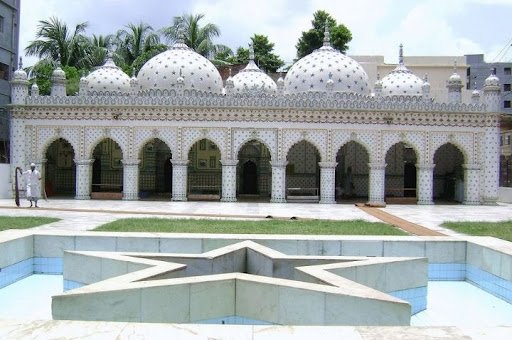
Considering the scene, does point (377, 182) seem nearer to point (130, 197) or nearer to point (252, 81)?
point (252, 81)

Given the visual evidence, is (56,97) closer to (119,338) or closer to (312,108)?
(312,108)

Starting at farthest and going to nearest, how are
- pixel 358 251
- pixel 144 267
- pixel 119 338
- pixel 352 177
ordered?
pixel 352 177 < pixel 358 251 < pixel 144 267 < pixel 119 338

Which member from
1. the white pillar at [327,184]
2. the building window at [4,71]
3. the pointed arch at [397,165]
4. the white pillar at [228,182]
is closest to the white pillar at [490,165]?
the pointed arch at [397,165]

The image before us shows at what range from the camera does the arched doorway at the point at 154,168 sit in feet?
88.2

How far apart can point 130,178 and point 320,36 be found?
890 inches

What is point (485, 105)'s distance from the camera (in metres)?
24.0

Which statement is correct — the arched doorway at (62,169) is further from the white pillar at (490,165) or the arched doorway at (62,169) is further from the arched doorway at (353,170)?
the white pillar at (490,165)

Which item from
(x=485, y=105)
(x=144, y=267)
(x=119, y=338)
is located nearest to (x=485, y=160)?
(x=485, y=105)

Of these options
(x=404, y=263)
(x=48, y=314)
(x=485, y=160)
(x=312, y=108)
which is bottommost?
(x=48, y=314)

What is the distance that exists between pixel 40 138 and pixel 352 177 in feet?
46.2

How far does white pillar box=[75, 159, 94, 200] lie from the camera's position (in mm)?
23719

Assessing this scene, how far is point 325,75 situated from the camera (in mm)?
25734

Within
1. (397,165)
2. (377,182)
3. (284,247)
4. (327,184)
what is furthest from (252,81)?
(284,247)

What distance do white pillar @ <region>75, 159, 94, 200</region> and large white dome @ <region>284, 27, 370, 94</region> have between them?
9.47 m
